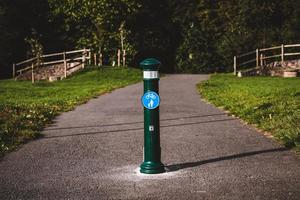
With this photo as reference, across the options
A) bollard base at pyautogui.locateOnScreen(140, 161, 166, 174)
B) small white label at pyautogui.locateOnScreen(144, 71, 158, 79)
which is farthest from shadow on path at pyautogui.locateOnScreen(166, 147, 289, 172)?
small white label at pyautogui.locateOnScreen(144, 71, 158, 79)

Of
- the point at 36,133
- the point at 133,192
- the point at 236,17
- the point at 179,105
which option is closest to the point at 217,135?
the point at 36,133

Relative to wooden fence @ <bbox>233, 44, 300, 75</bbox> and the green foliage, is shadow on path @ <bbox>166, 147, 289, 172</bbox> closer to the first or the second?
wooden fence @ <bbox>233, 44, 300, 75</bbox>

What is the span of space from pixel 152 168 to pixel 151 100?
0.84m

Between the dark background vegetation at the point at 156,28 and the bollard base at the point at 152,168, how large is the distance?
95.4ft

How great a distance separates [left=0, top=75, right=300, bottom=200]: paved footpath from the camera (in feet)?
17.6

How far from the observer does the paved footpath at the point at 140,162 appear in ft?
17.6

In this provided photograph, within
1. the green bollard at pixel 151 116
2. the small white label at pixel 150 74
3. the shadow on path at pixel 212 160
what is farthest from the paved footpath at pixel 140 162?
the small white label at pixel 150 74

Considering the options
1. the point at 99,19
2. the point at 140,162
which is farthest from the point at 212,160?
the point at 99,19

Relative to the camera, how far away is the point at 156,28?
145 feet

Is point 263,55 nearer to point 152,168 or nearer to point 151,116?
point 151,116

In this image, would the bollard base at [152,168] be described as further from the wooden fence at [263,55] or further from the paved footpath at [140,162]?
the wooden fence at [263,55]

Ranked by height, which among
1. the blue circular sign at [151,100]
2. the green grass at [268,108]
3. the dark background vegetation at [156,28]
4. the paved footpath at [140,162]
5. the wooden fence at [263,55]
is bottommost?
the paved footpath at [140,162]

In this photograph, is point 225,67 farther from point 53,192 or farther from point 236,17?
point 53,192

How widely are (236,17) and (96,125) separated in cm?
3485
